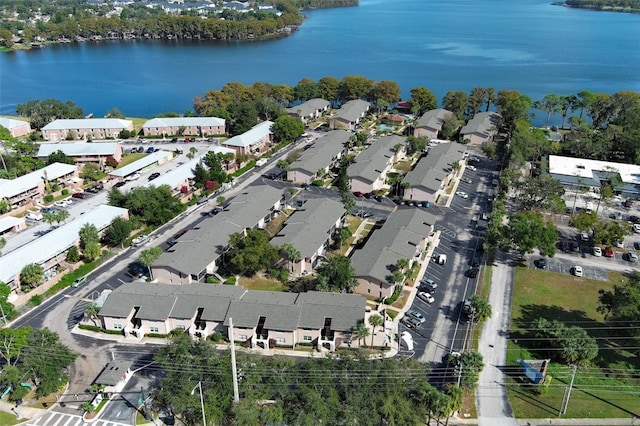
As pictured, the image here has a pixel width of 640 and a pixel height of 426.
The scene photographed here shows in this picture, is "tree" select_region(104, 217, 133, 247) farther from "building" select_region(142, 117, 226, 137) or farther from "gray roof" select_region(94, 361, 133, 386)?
"building" select_region(142, 117, 226, 137)

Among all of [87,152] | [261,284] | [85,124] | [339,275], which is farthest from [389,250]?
[85,124]

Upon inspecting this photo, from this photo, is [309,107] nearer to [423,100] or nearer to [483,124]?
[423,100]

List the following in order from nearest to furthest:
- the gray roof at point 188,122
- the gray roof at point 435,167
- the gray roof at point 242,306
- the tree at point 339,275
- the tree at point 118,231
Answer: the gray roof at point 242,306 < the tree at point 339,275 < the tree at point 118,231 < the gray roof at point 435,167 < the gray roof at point 188,122

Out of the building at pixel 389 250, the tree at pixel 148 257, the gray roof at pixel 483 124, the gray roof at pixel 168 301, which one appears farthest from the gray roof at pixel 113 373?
the gray roof at pixel 483 124

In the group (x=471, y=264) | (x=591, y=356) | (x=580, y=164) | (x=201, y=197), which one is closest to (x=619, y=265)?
(x=471, y=264)

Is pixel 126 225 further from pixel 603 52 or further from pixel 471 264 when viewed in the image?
pixel 603 52

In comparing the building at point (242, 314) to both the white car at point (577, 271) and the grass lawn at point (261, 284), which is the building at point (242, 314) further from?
the white car at point (577, 271)

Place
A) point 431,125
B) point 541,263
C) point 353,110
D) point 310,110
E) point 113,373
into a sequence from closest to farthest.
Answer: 1. point 113,373
2. point 541,263
3. point 431,125
4. point 353,110
5. point 310,110
